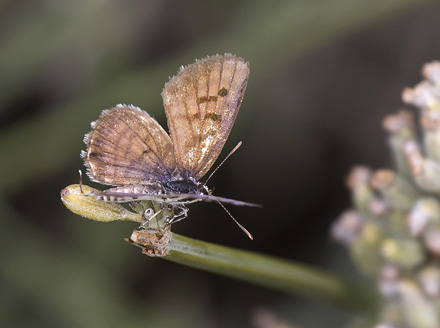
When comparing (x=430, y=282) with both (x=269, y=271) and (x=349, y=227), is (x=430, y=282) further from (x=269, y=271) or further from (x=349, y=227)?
(x=269, y=271)

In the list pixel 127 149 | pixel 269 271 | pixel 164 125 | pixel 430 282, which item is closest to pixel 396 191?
pixel 430 282

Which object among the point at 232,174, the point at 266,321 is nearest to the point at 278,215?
the point at 232,174

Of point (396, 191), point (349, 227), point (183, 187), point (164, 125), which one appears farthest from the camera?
point (164, 125)

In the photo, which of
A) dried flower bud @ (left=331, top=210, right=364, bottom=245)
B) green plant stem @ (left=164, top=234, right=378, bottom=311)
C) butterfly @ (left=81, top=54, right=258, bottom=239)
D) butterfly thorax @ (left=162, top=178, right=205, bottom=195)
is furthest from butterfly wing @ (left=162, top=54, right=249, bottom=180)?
dried flower bud @ (left=331, top=210, right=364, bottom=245)

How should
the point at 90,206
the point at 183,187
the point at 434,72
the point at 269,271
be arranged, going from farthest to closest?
1. the point at 434,72
2. the point at 269,271
3. the point at 183,187
4. the point at 90,206

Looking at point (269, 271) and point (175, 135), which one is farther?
point (269, 271)

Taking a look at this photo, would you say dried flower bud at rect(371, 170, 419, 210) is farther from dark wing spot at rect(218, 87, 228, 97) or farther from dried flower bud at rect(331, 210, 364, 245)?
dark wing spot at rect(218, 87, 228, 97)

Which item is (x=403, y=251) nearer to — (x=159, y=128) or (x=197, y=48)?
(x=159, y=128)
